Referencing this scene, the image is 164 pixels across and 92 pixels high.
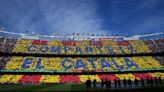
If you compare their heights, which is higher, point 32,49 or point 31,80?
point 32,49

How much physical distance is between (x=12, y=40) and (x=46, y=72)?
2801cm

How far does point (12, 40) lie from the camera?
318 feet

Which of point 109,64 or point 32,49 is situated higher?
point 32,49

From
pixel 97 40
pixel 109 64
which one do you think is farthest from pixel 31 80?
pixel 97 40

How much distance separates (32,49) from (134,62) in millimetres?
41295

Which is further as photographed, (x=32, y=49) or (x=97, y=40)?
(x=97, y=40)

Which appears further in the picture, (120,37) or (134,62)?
(120,37)

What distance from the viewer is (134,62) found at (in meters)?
88.3

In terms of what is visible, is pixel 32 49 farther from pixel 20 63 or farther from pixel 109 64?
pixel 109 64

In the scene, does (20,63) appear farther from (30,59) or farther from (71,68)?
(71,68)

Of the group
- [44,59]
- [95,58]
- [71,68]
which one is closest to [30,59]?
[44,59]

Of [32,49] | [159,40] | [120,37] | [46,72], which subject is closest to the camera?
[46,72]

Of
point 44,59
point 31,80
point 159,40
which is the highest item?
point 159,40

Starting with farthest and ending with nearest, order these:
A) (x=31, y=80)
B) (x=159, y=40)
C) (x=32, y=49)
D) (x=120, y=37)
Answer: (x=120, y=37) < (x=159, y=40) < (x=32, y=49) < (x=31, y=80)
